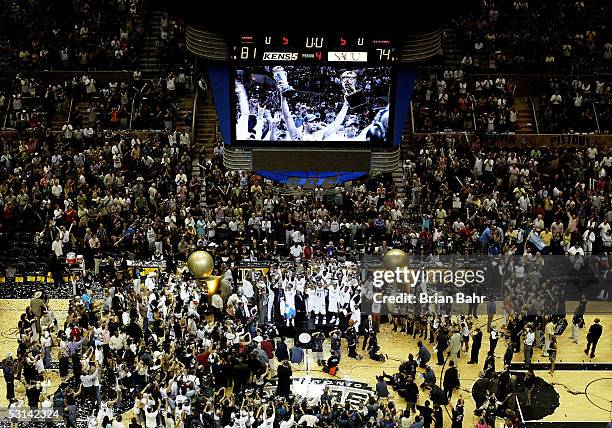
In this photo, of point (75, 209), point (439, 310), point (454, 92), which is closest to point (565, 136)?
point (454, 92)

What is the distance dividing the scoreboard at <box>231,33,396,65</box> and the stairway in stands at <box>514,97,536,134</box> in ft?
66.3

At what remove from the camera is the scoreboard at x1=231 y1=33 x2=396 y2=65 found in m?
16.7

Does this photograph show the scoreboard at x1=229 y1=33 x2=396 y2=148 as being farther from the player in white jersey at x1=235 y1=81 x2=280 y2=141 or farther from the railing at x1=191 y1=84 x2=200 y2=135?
the railing at x1=191 y1=84 x2=200 y2=135

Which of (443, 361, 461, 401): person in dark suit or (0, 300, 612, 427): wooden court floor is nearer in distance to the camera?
(443, 361, 461, 401): person in dark suit

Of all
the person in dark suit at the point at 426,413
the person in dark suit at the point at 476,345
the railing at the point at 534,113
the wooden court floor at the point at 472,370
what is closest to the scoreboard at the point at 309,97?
the person in dark suit at the point at 426,413

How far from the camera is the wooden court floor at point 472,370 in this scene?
2417 cm

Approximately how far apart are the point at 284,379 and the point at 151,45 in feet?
60.8

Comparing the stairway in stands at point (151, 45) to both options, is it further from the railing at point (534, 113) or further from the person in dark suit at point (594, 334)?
the person in dark suit at point (594, 334)

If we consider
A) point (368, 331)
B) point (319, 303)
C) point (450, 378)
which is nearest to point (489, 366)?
point (450, 378)

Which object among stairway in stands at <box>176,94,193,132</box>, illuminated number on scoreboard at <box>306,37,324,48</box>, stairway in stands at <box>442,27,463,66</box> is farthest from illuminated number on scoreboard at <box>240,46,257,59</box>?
stairway in stands at <box>442,27,463,66</box>

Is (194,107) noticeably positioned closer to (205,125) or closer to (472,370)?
(205,125)

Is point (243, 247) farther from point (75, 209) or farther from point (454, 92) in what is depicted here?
point (454, 92)

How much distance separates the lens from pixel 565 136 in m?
35.8

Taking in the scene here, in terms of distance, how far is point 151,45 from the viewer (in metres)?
38.6
